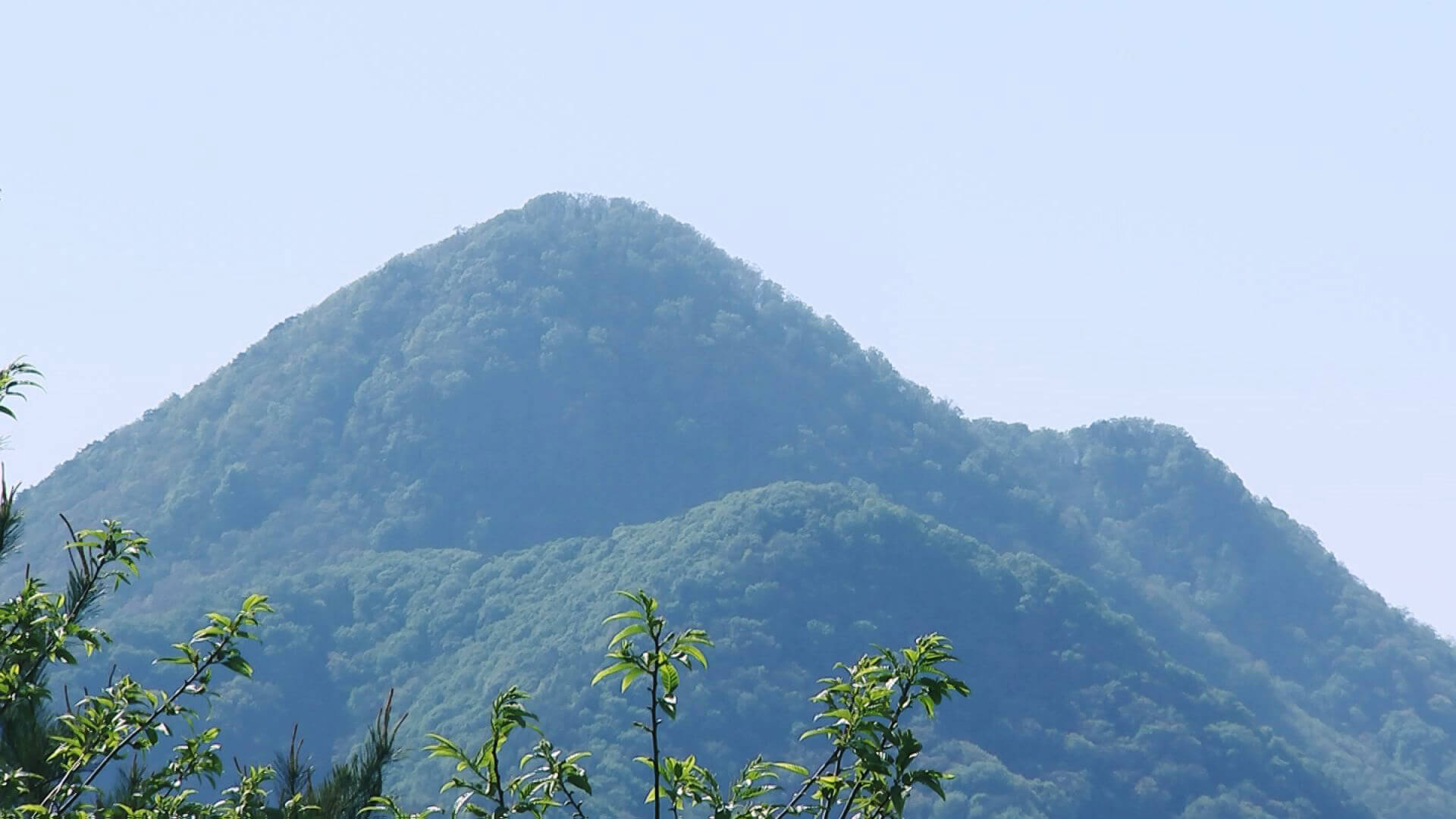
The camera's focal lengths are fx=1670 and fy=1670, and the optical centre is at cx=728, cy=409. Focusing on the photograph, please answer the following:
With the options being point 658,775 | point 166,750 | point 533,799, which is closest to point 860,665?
point 658,775

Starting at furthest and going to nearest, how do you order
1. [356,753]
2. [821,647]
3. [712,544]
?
1. [712,544]
2. [821,647]
3. [356,753]

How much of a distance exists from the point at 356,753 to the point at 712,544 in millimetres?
123687

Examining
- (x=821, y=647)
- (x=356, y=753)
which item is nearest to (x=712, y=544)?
(x=821, y=647)

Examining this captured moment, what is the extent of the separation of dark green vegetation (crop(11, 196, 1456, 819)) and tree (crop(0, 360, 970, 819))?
86.5 m

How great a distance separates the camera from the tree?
18.2 feet

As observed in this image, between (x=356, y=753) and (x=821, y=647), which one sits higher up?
(x=821, y=647)

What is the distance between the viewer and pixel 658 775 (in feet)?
17.8

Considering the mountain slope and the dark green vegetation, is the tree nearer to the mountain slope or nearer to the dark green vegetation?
the dark green vegetation

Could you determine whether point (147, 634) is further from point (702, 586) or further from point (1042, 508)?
point (1042, 508)

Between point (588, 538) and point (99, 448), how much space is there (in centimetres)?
5145

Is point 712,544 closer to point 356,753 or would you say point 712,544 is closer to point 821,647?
point 821,647

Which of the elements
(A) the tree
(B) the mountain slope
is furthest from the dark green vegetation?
(A) the tree

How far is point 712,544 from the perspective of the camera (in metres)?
132

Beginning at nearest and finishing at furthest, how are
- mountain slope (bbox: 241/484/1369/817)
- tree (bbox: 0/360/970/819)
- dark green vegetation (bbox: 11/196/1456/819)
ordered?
tree (bbox: 0/360/970/819) → mountain slope (bbox: 241/484/1369/817) → dark green vegetation (bbox: 11/196/1456/819)
